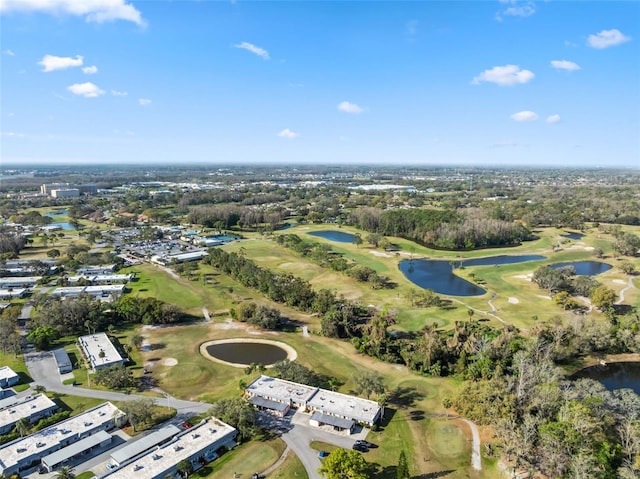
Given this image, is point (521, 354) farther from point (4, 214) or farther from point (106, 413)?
point (4, 214)

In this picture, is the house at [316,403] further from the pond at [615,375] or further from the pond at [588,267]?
the pond at [588,267]

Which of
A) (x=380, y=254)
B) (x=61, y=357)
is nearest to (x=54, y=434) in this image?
(x=61, y=357)

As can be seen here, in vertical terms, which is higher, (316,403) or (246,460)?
(316,403)

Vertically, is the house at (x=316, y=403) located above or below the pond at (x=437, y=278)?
below

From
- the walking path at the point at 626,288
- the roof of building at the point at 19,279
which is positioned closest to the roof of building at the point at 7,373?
the roof of building at the point at 19,279

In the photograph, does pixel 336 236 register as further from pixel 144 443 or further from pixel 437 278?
pixel 144 443

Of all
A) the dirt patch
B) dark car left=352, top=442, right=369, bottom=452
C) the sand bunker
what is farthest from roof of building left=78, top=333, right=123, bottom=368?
the sand bunker

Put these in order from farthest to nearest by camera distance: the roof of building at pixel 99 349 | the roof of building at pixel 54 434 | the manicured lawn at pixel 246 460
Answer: the roof of building at pixel 99 349 < the roof of building at pixel 54 434 < the manicured lawn at pixel 246 460
